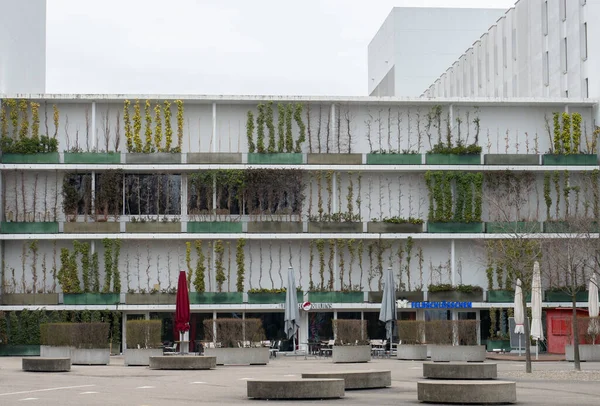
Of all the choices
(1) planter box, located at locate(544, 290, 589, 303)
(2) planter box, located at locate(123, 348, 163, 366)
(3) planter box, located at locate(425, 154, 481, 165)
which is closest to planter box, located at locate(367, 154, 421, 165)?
(3) planter box, located at locate(425, 154, 481, 165)

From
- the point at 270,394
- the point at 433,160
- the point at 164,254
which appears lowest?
the point at 270,394

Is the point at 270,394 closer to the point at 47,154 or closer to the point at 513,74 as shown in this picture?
the point at 47,154

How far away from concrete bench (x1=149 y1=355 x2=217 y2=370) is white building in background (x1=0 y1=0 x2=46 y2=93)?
27.5 meters

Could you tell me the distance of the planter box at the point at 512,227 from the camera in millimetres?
53438

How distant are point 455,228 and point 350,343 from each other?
54.4ft

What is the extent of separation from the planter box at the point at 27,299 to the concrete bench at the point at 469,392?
36.3 meters

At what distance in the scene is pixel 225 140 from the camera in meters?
57.7

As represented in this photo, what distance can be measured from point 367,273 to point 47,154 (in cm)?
1738

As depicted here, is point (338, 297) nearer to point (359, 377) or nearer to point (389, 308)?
point (389, 308)

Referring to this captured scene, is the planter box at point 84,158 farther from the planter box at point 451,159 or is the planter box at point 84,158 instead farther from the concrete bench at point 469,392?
the concrete bench at point 469,392

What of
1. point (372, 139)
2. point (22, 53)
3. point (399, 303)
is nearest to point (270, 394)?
point (399, 303)

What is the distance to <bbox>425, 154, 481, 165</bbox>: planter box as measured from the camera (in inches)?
2243

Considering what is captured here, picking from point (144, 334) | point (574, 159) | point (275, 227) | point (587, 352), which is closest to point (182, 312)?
point (144, 334)

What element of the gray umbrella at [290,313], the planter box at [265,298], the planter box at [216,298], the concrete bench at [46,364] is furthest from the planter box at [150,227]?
the concrete bench at [46,364]
